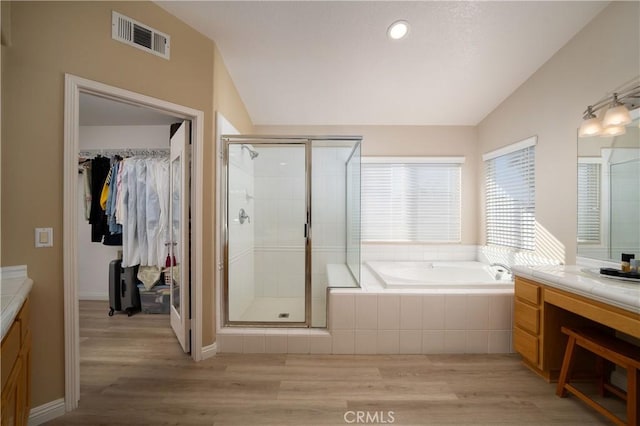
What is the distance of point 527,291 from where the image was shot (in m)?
1.92

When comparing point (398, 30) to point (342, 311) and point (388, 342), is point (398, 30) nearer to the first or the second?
point (342, 311)

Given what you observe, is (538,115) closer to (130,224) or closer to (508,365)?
(508,365)

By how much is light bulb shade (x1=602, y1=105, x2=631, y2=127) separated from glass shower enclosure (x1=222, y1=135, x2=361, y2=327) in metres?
1.73

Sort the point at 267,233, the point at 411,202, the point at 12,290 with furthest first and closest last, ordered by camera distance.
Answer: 1. the point at 411,202
2. the point at 267,233
3. the point at 12,290

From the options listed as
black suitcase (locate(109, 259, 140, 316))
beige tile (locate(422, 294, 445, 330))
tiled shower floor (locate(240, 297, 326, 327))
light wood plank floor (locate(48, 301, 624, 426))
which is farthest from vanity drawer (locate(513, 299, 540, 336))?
black suitcase (locate(109, 259, 140, 316))

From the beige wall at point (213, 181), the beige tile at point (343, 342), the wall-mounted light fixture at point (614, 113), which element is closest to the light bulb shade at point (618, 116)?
the wall-mounted light fixture at point (614, 113)

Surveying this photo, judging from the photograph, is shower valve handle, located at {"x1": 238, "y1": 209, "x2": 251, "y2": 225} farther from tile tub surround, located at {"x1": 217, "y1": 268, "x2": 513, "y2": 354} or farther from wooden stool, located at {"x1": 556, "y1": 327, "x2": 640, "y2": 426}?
wooden stool, located at {"x1": 556, "y1": 327, "x2": 640, "y2": 426}

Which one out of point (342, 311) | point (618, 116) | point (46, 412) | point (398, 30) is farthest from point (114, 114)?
point (618, 116)

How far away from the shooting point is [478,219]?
3525mm

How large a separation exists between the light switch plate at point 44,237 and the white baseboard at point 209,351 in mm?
1265

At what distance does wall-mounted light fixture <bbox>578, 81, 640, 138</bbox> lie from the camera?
1.75 meters

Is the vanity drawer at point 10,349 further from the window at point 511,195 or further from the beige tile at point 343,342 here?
the window at point 511,195

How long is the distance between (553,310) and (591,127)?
53.8 inches

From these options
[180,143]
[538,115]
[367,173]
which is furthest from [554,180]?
[180,143]
